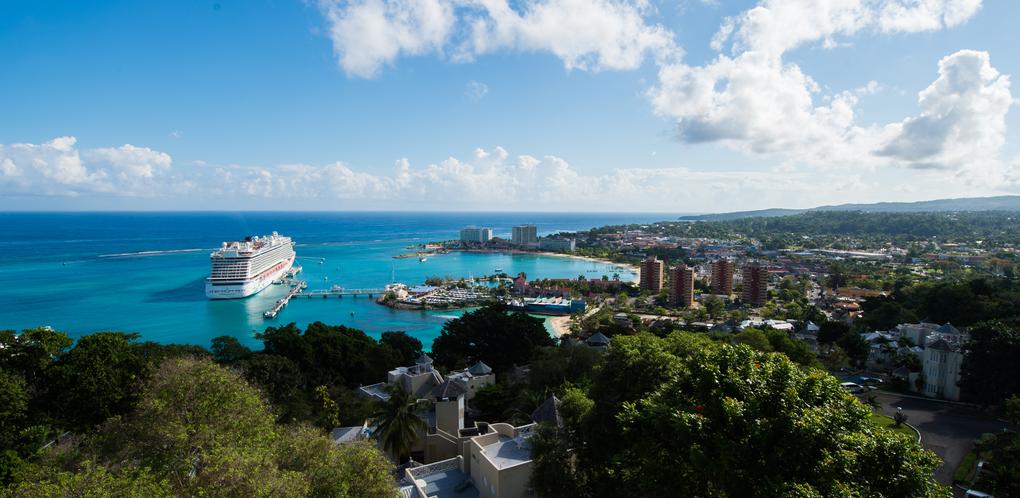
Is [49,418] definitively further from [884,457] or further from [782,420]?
[884,457]

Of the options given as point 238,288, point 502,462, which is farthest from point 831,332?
point 238,288

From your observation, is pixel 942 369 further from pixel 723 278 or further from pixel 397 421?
pixel 723 278

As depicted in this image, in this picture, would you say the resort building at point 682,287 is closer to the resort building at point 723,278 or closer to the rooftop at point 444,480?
the resort building at point 723,278

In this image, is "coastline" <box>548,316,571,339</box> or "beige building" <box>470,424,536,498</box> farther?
"coastline" <box>548,316,571,339</box>

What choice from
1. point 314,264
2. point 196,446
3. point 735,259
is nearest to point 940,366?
point 196,446

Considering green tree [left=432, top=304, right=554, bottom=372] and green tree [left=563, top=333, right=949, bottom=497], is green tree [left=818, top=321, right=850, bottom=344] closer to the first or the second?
green tree [left=432, top=304, right=554, bottom=372]

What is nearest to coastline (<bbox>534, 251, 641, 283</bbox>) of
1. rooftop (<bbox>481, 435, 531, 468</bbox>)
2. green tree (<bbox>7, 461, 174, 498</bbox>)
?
rooftop (<bbox>481, 435, 531, 468</bbox>)
